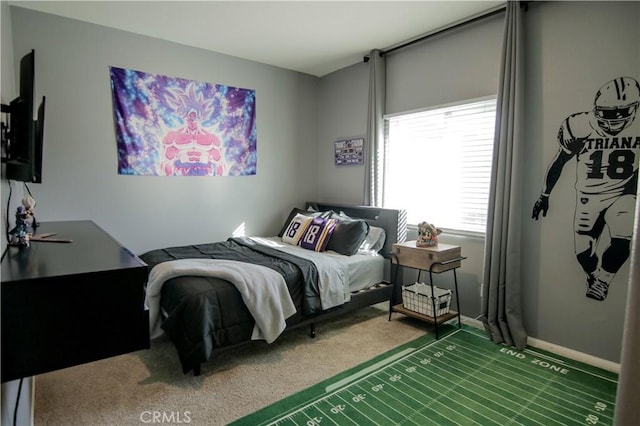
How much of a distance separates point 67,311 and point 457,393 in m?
2.07

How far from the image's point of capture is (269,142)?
4.40 meters

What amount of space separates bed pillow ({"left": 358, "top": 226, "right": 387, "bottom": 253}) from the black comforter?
807 mm

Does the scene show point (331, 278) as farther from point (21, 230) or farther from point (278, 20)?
point (278, 20)

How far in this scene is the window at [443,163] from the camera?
3121mm

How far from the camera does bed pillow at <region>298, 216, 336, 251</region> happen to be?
348cm

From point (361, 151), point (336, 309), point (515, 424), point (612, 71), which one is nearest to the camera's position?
point (515, 424)

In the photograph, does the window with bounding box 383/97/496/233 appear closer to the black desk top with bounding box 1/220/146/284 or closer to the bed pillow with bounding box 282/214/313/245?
the bed pillow with bounding box 282/214/313/245

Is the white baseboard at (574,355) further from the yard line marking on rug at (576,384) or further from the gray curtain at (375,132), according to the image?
the gray curtain at (375,132)

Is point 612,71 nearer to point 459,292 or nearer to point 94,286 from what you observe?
point 459,292

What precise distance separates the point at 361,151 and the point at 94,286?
338 cm

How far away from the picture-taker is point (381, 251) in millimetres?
3557

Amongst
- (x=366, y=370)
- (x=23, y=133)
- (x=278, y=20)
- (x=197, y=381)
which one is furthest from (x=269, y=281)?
(x=278, y=20)

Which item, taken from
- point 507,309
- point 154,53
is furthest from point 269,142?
point 507,309

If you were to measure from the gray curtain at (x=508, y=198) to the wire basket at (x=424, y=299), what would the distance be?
0.35m
